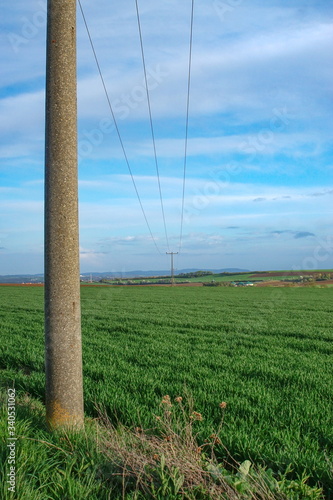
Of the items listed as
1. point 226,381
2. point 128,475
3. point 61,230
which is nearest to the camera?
point 128,475

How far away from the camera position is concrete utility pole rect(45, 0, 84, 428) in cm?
426

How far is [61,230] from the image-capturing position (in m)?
4.27

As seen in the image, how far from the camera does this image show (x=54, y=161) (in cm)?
429

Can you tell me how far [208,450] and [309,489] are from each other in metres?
1.38

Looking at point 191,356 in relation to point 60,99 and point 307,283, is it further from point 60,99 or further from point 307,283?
point 307,283

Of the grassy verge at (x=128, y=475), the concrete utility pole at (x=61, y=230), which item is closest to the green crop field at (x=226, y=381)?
the grassy verge at (x=128, y=475)

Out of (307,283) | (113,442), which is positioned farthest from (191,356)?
(307,283)

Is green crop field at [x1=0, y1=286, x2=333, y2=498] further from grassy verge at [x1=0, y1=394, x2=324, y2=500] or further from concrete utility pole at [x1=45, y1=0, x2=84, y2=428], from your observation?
concrete utility pole at [x1=45, y1=0, x2=84, y2=428]

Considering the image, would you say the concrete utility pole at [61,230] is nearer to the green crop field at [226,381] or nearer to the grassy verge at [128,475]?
the grassy verge at [128,475]

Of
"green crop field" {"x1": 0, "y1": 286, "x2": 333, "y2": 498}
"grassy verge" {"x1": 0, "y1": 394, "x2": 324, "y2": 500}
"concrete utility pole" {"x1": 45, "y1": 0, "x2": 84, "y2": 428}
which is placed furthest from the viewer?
"green crop field" {"x1": 0, "y1": 286, "x2": 333, "y2": 498}

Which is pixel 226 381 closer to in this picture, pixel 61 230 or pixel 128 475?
pixel 128 475

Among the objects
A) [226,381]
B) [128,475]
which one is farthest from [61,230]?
[226,381]

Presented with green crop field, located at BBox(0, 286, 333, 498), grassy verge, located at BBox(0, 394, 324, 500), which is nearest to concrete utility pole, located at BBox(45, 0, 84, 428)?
grassy verge, located at BBox(0, 394, 324, 500)

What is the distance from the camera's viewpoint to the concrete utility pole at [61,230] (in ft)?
14.0
